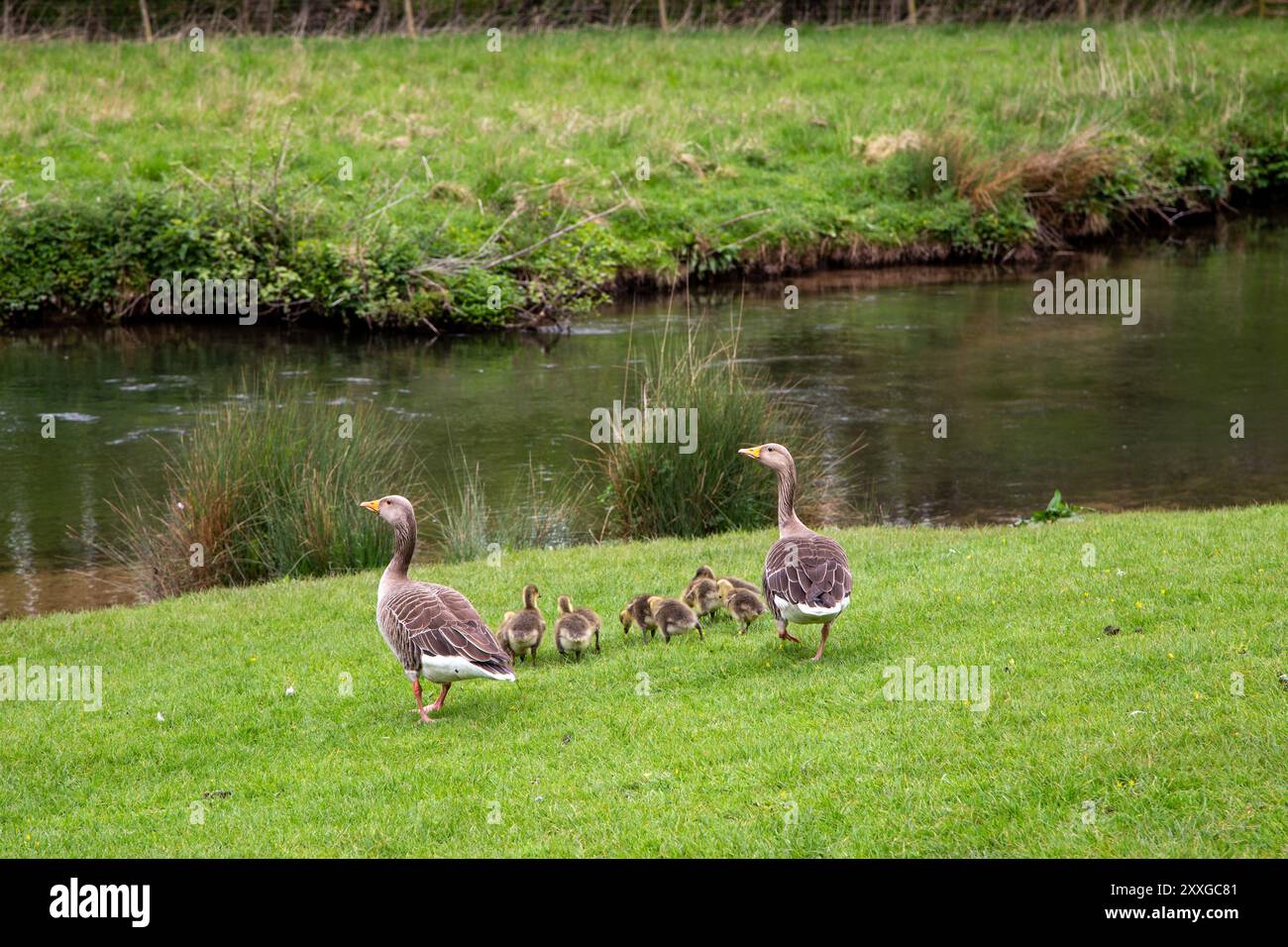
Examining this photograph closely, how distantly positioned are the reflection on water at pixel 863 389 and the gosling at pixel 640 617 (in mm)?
5424

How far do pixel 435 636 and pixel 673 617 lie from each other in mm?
2344

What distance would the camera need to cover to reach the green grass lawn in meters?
7.08

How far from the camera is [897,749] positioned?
7.98 meters

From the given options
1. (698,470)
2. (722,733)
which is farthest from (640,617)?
(698,470)

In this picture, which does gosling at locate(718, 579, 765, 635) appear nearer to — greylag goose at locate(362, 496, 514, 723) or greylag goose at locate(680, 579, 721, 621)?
greylag goose at locate(680, 579, 721, 621)

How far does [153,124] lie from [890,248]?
18.8 meters

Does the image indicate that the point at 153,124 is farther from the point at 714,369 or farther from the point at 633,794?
the point at 633,794

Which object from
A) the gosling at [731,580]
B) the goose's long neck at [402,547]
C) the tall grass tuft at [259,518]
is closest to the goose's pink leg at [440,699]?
the goose's long neck at [402,547]

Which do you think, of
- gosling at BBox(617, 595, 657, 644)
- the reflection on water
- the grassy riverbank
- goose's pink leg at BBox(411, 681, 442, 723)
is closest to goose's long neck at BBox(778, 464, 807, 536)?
gosling at BBox(617, 595, 657, 644)

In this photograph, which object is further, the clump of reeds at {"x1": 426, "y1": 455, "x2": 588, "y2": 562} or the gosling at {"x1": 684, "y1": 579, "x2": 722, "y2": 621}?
the clump of reeds at {"x1": 426, "y1": 455, "x2": 588, "y2": 562}

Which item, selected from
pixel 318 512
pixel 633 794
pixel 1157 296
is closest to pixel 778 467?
pixel 633 794

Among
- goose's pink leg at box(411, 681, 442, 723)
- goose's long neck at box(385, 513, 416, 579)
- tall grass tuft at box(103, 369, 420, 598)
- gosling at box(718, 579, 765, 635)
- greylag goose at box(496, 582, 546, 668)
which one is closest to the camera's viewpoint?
goose's pink leg at box(411, 681, 442, 723)

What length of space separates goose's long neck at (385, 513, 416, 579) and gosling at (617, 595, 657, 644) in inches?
75.6

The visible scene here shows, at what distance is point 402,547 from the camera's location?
9867 mm
